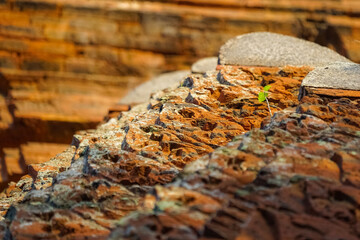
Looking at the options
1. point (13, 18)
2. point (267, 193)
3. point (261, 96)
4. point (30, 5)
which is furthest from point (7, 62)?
point (267, 193)

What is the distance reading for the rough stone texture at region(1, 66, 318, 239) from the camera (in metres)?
2.46

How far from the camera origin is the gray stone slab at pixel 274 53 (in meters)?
4.76

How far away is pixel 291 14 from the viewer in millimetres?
11258

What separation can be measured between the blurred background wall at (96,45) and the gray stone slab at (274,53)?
577 cm

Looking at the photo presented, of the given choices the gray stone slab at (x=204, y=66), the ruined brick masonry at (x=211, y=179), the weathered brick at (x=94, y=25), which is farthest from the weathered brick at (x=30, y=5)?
the ruined brick masonry at (x=211, y=179)

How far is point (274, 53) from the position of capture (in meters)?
4.93

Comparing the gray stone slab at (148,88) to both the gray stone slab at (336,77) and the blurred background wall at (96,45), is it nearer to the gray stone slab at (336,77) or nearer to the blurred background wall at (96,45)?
the blurred background wall at (96,45)

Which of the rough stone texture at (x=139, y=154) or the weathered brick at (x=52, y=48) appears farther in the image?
the weathered brick at (x=52, y=48)

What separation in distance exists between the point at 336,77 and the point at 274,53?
1.18m

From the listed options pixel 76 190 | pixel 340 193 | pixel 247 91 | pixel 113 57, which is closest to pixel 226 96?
pixel 247 91

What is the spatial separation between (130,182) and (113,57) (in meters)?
8.49

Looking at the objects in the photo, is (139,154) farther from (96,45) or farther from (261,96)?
Answer: (96,45)

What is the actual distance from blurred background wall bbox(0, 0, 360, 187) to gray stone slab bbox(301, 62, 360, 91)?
22.9ft

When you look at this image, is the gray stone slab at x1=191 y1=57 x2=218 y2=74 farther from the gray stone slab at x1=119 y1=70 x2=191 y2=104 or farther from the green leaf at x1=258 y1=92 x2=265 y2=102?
the green leaf at x1=258 y1=92 x2=265 y2=102
